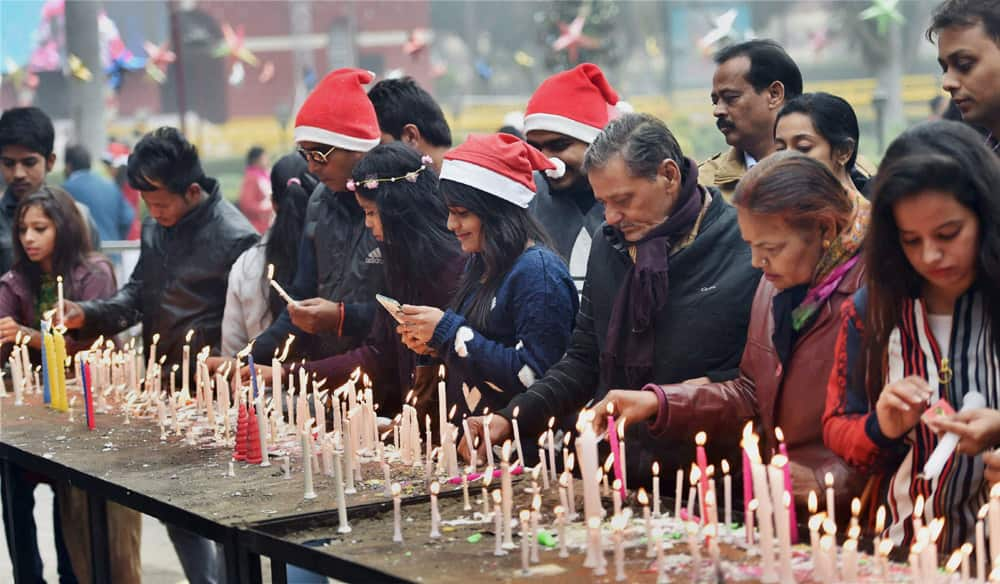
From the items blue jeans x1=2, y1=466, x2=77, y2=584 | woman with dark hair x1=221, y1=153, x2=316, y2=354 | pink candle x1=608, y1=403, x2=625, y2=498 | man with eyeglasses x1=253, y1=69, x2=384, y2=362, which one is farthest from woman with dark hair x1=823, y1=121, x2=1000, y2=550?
blue jeans x1=2, y1=466, x2=77, y2=584

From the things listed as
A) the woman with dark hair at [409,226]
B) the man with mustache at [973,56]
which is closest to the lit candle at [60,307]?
the woman with dark hair at [409,226]

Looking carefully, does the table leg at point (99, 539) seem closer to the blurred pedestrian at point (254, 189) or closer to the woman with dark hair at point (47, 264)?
the woman with dark hair at point (47, 264)

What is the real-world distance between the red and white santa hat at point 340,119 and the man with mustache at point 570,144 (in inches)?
24.9

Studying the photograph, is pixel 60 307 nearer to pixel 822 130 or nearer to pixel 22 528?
pixel 22 528

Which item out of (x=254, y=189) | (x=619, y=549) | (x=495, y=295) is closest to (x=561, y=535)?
(x=619, y=549)

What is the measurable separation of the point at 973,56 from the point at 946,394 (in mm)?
1226

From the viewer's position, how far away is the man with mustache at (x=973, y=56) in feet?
11.3

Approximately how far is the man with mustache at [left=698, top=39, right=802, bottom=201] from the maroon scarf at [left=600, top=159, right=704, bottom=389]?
109 cm

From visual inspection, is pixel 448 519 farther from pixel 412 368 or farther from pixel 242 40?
pixel 242 40

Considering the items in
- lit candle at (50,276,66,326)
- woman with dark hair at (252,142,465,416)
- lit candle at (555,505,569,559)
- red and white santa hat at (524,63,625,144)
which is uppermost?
red and white santa hat at (524,63,625,144)

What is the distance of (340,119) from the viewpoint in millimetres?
4992

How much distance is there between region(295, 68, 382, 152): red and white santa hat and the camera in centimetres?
495

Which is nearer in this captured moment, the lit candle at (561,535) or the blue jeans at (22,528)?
the lit candle at (561,535)

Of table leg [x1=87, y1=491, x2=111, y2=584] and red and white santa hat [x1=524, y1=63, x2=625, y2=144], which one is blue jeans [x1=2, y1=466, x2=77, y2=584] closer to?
table leg [x1=87, y1=491, x2=111, y2=584]
